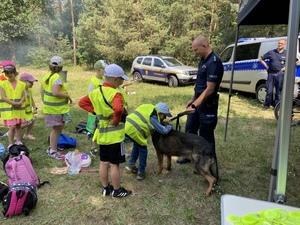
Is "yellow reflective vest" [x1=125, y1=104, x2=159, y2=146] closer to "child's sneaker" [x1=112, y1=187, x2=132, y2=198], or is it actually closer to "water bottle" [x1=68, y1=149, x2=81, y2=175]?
"child's sneaker" [x1=112, y1=187, x2=132, y2=198]

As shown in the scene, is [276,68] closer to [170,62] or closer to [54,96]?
[54,96]

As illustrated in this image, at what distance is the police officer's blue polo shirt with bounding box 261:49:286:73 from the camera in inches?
254

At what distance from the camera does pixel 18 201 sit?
2604 millimetres

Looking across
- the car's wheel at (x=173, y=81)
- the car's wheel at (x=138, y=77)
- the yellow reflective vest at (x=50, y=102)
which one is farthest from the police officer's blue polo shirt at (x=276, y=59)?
the car's wheel at (x=138, y=77)

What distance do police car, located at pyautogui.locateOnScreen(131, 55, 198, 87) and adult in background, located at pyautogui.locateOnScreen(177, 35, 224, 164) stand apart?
841 centimetres

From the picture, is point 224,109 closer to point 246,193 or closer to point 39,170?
point 246,193

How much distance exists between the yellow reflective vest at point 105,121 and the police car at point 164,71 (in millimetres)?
9162

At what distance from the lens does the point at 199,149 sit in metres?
3.02

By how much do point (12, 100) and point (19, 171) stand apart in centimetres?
150

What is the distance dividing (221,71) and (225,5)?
57.5 feet

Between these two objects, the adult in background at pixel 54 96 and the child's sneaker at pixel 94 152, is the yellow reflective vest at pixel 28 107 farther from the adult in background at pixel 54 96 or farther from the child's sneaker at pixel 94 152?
the child's sneaker at pixel 94 152

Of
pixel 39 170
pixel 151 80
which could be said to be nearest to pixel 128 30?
pixel 151 80

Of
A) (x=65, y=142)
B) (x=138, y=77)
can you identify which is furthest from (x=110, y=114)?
(x=138, y=77)

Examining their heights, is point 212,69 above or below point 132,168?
above
